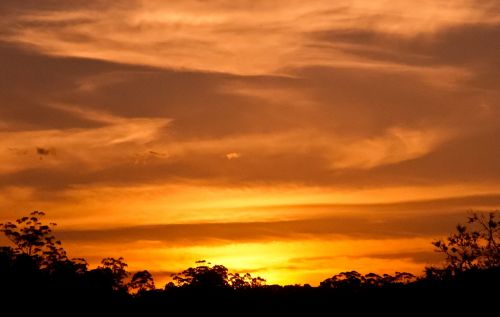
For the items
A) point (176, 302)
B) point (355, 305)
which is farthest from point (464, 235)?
point (176, 302)

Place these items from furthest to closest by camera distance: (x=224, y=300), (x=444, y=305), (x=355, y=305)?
(x=224, y=300) < (x=355, y=305) < (x=444, y=305)

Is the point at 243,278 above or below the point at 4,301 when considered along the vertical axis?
above

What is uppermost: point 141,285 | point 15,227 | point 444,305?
point 15,227

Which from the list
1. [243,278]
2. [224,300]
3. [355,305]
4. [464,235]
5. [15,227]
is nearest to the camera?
[355,305]

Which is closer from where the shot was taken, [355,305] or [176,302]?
[355,305]

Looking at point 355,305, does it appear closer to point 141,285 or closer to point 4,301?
point 4,301

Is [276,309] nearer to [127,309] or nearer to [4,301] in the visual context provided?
[127,309]

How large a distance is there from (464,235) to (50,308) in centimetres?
2835

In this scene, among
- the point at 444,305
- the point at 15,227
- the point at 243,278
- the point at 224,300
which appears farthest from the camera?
the point at 243,278

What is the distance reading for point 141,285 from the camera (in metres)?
87.4

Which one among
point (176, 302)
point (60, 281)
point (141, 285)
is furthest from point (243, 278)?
point (176, 302)

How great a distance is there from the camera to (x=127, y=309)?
50938 millimetres

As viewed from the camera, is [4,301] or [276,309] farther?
[4,301]

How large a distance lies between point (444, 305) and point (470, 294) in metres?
1.46
